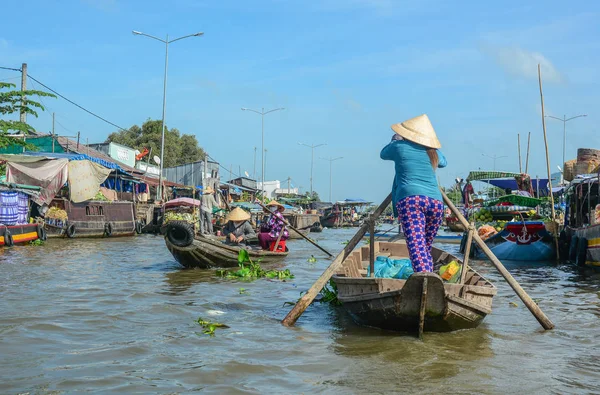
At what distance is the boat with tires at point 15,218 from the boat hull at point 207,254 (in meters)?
7.61

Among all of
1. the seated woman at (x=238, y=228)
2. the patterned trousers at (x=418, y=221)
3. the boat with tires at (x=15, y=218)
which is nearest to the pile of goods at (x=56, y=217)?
the boat with tires at (x=15, y=218)

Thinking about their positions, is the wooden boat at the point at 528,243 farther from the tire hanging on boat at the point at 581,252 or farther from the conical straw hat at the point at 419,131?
the conical straw hat at the point at 419,131

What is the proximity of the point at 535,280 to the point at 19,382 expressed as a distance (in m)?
10.1

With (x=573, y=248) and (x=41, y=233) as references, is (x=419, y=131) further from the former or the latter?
(x=41, y=233)

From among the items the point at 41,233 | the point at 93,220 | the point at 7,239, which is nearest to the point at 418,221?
the point at 7,239

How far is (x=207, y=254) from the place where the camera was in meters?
11.9

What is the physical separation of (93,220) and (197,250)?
14453mm

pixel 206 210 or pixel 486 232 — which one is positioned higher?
pixel 206 210

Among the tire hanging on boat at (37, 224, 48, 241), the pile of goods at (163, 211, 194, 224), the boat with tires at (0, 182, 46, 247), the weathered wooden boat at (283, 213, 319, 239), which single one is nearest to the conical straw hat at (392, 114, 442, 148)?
the boat with tires at (0, 182, 46, 247)

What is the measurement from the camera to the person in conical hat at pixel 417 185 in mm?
6047

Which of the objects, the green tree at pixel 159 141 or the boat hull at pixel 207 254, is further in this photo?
the green tree at pixel 159 141

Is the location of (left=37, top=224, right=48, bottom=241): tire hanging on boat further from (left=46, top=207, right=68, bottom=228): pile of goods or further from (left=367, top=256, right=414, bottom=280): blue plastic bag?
(left=367, top=256, right=414, bottom=280): blue plastic bag

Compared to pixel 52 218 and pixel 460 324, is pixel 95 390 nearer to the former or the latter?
pixel 460 324

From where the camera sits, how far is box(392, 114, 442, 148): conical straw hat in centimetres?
620
